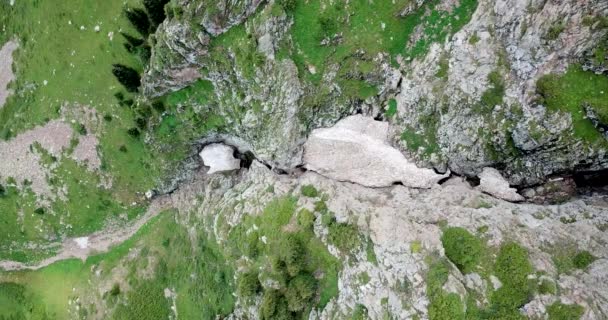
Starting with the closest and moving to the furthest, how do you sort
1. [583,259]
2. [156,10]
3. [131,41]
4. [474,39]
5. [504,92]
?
1. [583,259]
2. [504,92]
3. [474,39]
4. [156,10]
5. [131,41]

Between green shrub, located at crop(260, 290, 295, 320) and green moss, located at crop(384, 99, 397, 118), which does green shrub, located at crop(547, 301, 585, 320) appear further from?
green moss, located at crop(384, 99, 397, 118)

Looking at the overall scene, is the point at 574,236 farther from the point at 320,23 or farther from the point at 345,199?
the point at 320,23

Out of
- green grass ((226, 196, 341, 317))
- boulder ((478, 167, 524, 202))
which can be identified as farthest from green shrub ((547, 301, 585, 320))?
green grass ((226, 196, 341, 317))

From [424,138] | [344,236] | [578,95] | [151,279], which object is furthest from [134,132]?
[578,95]

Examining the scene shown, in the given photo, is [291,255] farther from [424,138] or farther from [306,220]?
[424,138]

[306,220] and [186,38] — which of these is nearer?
[306,220]
